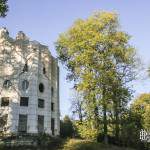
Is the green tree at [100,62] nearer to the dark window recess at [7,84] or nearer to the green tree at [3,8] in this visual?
the dark window recess at [7,84]

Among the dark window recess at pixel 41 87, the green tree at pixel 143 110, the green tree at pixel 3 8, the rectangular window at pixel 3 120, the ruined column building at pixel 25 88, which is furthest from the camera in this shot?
the green tree at pixel 143 110

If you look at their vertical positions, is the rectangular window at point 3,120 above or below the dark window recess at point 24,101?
below

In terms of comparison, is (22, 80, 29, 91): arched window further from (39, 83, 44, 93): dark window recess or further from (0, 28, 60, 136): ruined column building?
(39, 83, 44, 93): dark window recess

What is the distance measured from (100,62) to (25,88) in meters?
11.1

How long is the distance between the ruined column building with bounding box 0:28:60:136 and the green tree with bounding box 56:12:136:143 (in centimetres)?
462

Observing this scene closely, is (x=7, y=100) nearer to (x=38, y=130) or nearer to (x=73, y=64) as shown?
(x=38, y=130)

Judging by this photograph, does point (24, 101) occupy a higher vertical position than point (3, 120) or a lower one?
higher

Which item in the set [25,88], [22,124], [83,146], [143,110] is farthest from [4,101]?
[143,110]

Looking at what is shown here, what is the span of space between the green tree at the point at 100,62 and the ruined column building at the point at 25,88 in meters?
4.62

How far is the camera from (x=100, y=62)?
4697 centimetres

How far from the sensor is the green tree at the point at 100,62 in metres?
45.2

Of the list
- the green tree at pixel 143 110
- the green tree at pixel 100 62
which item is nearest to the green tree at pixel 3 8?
the green tree at pixel 100 62

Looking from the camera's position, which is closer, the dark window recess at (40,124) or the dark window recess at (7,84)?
the dark window recess at (40,124)

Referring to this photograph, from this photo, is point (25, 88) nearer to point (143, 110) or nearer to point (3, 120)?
point (3, 120)
